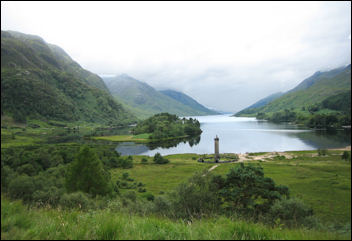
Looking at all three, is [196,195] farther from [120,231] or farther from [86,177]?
[86,177]

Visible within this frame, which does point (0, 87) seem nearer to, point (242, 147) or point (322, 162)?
point (242, 147)

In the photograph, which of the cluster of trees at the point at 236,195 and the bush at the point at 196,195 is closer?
the cluster of trees at the point at 236,195

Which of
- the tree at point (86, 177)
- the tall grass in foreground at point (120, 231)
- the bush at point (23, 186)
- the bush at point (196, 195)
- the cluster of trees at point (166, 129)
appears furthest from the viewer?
the cluster of trees at point (166, 129)

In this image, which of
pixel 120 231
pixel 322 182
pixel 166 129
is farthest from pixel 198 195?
pixel 166 129

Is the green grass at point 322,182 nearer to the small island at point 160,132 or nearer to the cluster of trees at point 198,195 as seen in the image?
the cluster of trees at point 198,195

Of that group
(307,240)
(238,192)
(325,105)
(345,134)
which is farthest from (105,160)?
(325,105)

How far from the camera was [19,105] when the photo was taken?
179 meters

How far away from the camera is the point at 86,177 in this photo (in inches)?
1425

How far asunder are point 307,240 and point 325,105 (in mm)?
231417

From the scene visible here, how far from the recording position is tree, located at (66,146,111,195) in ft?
116

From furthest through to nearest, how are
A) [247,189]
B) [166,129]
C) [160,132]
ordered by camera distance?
[166,129] → [160,132] → [247,189]

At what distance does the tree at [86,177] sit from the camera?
35344 mm

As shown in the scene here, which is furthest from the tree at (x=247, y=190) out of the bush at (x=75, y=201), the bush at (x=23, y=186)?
the bush at (x=23, y=186)

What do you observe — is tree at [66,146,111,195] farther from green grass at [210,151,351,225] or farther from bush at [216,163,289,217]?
green grass at [210,151,351,225]
